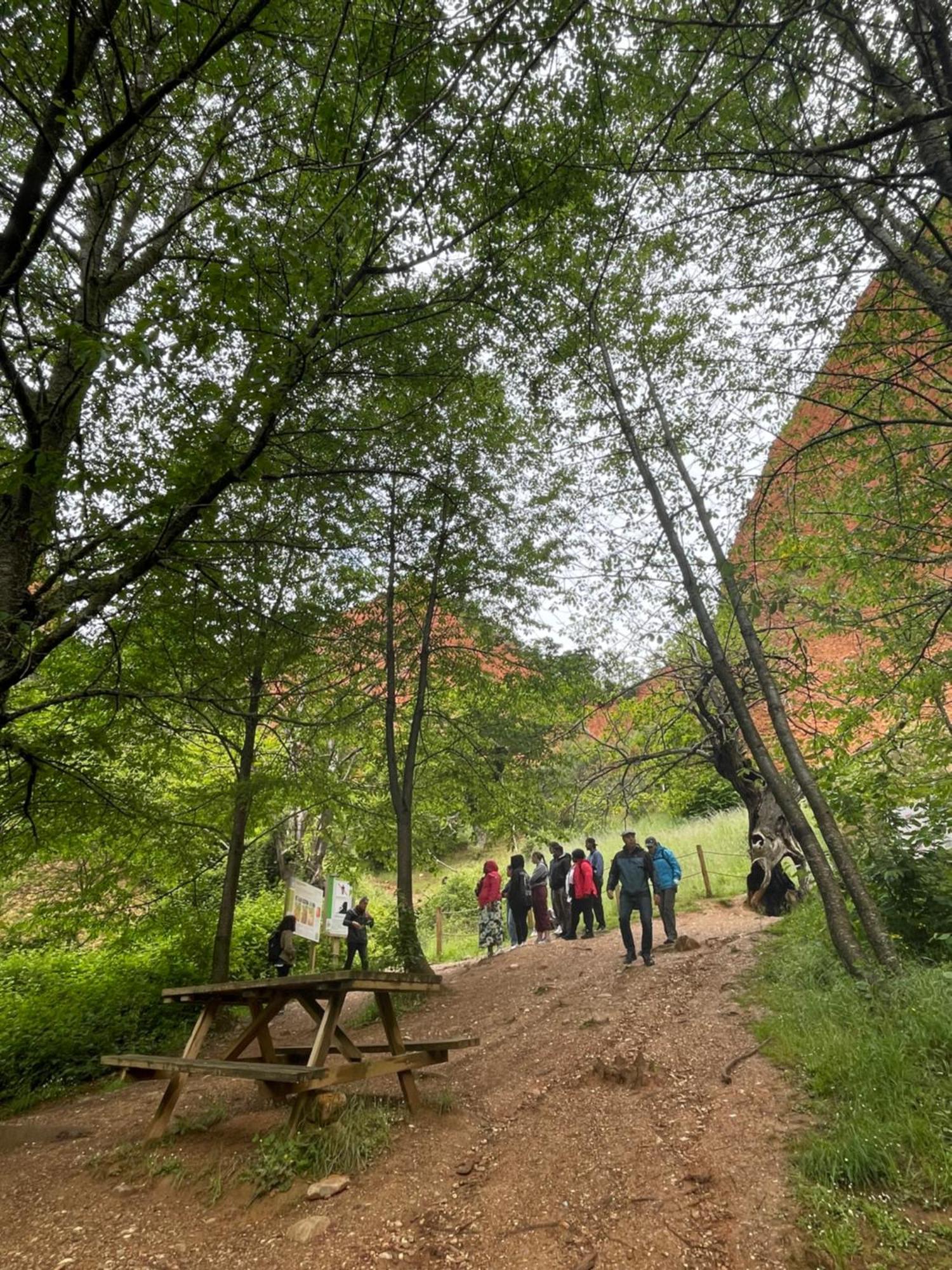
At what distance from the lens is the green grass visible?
2555 millimetres

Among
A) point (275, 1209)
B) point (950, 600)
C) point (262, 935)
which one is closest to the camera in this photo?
point (275, 1209)

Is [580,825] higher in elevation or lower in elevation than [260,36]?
lower

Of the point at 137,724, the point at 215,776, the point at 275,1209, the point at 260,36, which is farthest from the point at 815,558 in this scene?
the point at 215,776

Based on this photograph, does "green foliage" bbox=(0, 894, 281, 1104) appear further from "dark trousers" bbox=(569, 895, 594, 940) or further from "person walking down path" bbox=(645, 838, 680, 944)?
"person walking down path" bbox=(645, 838, 680, 944)

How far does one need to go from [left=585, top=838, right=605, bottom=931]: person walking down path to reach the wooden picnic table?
6.73 metres

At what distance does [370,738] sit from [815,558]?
7310 mm

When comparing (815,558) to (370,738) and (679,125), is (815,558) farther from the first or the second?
(370,738)

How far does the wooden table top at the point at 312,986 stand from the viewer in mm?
3883

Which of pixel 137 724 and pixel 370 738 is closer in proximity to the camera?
pixel 137 724

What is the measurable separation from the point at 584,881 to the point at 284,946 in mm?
5051

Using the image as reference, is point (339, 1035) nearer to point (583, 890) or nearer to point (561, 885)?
point (583, 890)

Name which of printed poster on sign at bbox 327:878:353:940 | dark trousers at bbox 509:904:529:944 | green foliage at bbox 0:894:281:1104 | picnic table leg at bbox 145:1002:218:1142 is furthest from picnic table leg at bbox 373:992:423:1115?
dark trousers at bbox 509:904:529:944

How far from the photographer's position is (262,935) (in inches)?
436

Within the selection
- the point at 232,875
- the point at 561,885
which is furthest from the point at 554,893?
the point at 232,875
